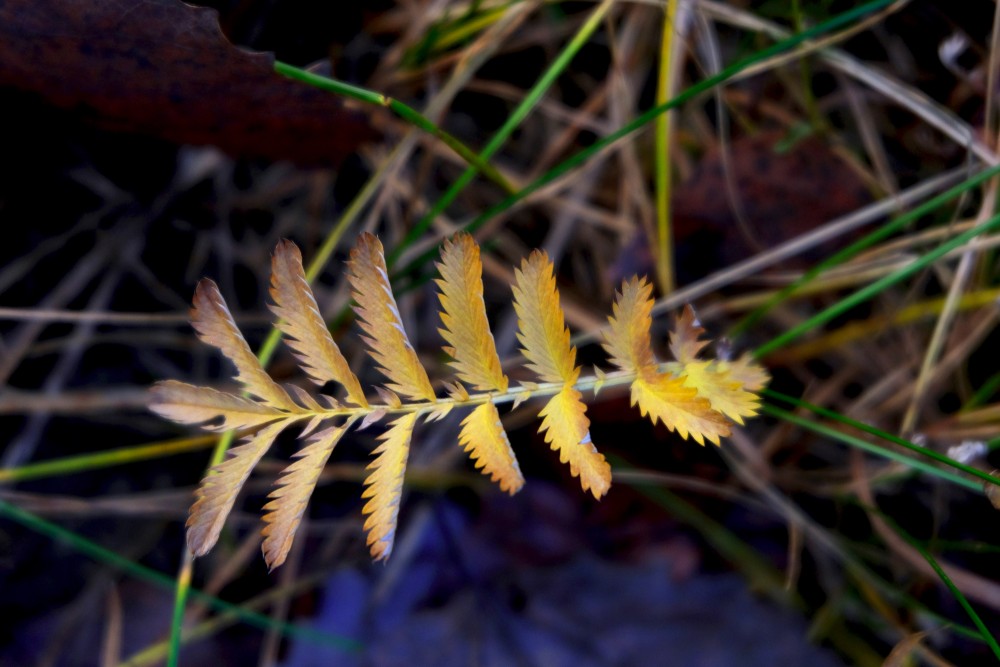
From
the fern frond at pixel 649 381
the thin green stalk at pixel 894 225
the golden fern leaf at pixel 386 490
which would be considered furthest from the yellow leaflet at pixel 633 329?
the thin green stalk at pixel 894 225

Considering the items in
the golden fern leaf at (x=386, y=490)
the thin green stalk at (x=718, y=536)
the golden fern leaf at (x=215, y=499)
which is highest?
the golden fern leaf at (x=386, y=490)

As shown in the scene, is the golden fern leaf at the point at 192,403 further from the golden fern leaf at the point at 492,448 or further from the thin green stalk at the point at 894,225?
the thin green stalk at the point at 894,225

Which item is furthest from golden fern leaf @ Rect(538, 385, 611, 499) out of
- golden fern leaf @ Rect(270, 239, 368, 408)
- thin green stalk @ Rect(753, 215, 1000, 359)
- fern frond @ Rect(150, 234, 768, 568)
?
thin green stalk @ Rect(753, 215, 1000, 359)

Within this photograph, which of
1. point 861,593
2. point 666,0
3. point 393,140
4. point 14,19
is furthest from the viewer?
point 393,140

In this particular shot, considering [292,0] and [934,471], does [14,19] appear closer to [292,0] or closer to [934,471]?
[292,0]

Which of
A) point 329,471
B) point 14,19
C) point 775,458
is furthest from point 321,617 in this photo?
point 14,19

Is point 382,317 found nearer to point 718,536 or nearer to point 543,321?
point 543,321

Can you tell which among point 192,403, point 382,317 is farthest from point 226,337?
point 382,317
